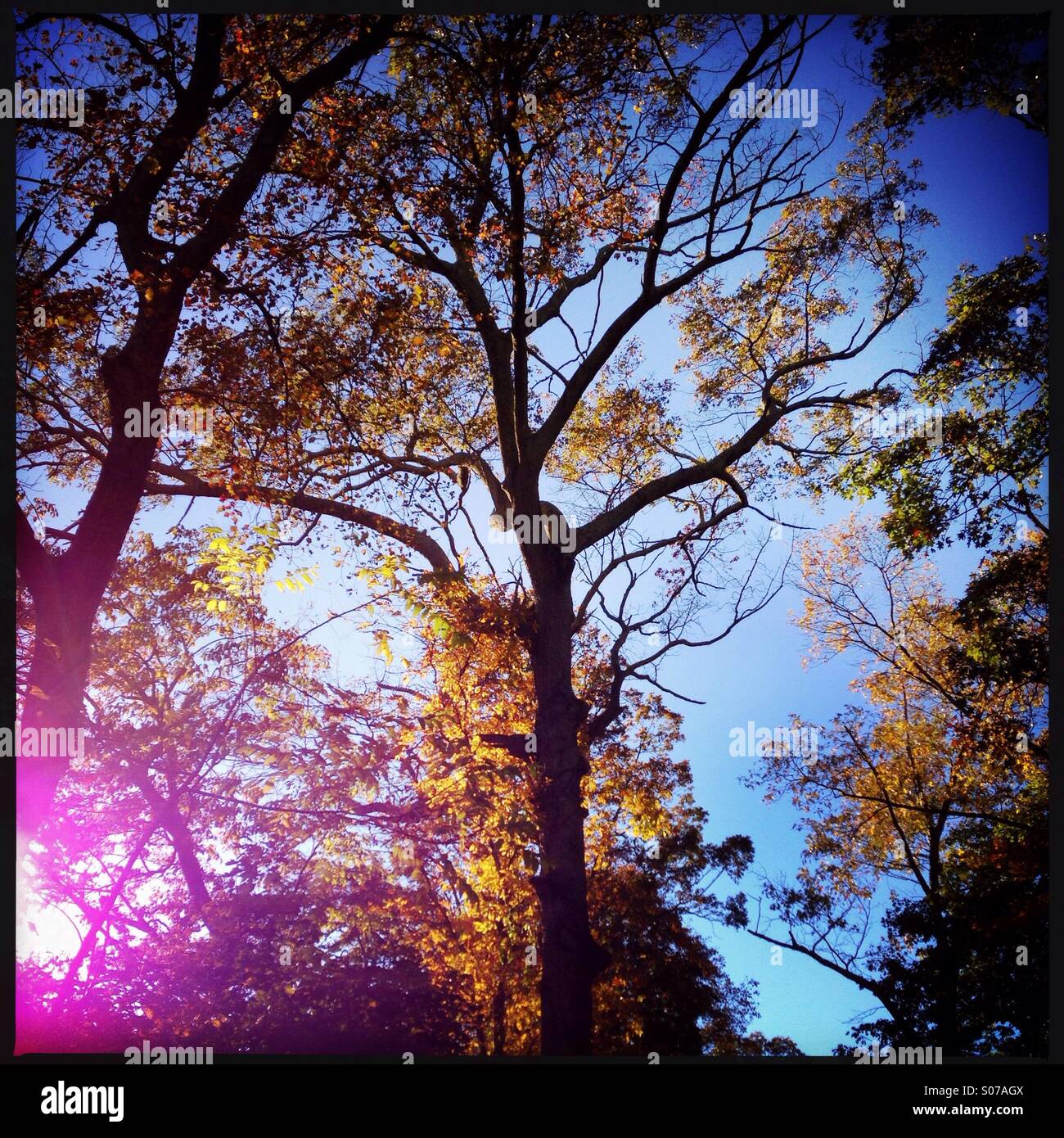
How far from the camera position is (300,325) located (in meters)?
6.27

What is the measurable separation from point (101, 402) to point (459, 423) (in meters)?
4.16

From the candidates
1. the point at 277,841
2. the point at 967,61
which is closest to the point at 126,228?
the point at 277,841

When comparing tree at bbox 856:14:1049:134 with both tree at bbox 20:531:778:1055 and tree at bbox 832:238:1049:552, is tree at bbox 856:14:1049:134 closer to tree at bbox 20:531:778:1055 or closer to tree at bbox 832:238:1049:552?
tree at bbox 832:238:1049:552

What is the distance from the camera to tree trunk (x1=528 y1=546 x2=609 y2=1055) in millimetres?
5590

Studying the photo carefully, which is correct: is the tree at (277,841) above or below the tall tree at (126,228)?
below

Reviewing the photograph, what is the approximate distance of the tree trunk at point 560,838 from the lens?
559cm

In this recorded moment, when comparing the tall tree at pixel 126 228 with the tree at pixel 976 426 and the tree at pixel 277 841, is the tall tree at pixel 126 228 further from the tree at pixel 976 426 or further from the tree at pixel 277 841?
the tree at pixel 976 426

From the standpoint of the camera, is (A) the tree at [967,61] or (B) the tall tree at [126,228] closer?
(B) the tall tree at [126,228]

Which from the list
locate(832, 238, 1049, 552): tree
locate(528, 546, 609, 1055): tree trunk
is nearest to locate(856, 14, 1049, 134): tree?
locate(832, 238, 1049, 552): tree

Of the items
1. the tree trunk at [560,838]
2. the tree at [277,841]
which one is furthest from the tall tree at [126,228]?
the tree trunk at [560,838]

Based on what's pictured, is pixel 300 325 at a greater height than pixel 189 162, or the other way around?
pixel 189 162

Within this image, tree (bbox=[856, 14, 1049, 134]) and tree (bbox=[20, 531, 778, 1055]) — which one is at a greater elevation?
tree (bbox=[856, 14, 1049, 134])
